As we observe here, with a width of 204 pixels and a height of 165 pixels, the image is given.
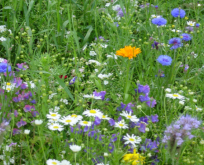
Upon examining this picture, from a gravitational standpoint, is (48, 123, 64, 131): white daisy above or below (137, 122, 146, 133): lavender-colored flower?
above

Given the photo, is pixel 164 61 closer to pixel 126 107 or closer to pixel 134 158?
pixel 126 107

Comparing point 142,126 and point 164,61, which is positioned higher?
point 164,61

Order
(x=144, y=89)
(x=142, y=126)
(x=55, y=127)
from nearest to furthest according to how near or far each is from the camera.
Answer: (x=55, y=127) < (x=142, y=126) < (x=144, y=89)

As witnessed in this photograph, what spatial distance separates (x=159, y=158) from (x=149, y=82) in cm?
66

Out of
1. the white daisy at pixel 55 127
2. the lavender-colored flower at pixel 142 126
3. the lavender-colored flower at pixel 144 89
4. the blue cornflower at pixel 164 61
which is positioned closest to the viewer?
the white daisy at pixel 55 127

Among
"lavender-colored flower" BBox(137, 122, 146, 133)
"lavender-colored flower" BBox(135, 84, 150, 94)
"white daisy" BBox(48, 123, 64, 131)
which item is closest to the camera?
"white daisy" BBox(48, 123, 64, 131)

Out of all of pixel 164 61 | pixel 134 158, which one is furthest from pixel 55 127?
pixel 164 61

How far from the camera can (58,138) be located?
4.69 feet

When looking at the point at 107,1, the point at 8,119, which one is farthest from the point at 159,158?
the point at 107,1

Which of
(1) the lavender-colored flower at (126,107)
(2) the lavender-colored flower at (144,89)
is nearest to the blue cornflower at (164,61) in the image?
(2) the lavender-colored flower at (144,89)

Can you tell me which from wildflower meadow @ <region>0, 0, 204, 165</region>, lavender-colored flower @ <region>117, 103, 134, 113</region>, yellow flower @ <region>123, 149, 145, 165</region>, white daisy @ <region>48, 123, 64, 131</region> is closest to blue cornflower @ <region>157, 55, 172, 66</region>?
wildflower meadow @ <region>0, 0, 204, 165</region>

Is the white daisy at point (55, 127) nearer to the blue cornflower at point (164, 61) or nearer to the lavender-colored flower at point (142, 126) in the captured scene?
the lavender-colored flower at point (142, 126)

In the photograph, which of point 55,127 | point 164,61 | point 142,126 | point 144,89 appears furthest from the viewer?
point 164,61

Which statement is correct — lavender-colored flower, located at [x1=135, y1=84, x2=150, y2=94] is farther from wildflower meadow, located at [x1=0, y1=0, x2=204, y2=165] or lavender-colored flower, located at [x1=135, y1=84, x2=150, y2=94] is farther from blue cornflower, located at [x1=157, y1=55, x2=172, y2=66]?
blue cornflower, located at [x1=157, y1=55, x2=172, y2=66]
